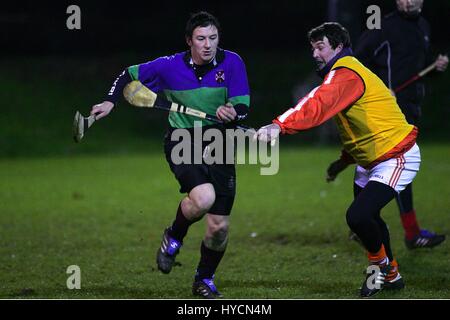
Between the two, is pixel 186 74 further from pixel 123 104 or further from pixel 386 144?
pixel 123 104

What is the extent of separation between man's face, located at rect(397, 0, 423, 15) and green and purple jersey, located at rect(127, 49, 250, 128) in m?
2.59

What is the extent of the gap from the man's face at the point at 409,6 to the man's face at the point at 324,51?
7.70 ft

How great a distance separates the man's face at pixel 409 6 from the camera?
8805 mm

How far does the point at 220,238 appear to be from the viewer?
700cm

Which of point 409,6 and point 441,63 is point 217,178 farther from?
point 441,63

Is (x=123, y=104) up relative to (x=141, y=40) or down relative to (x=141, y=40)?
down

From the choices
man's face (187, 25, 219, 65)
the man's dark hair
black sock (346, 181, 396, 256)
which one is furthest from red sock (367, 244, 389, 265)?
the man's dark hair

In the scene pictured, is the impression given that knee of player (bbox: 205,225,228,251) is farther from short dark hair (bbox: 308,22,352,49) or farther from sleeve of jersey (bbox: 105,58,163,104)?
short dark hair (bbox: 308,22,352,49)

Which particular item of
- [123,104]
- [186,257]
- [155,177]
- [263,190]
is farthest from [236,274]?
[123,104]

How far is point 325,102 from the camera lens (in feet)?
21.3

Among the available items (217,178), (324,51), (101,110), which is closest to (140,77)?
(101,110)

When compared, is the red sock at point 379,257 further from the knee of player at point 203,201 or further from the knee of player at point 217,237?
the knee of player at point 203,201

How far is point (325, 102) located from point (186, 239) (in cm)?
381

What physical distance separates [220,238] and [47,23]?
61.2ft
